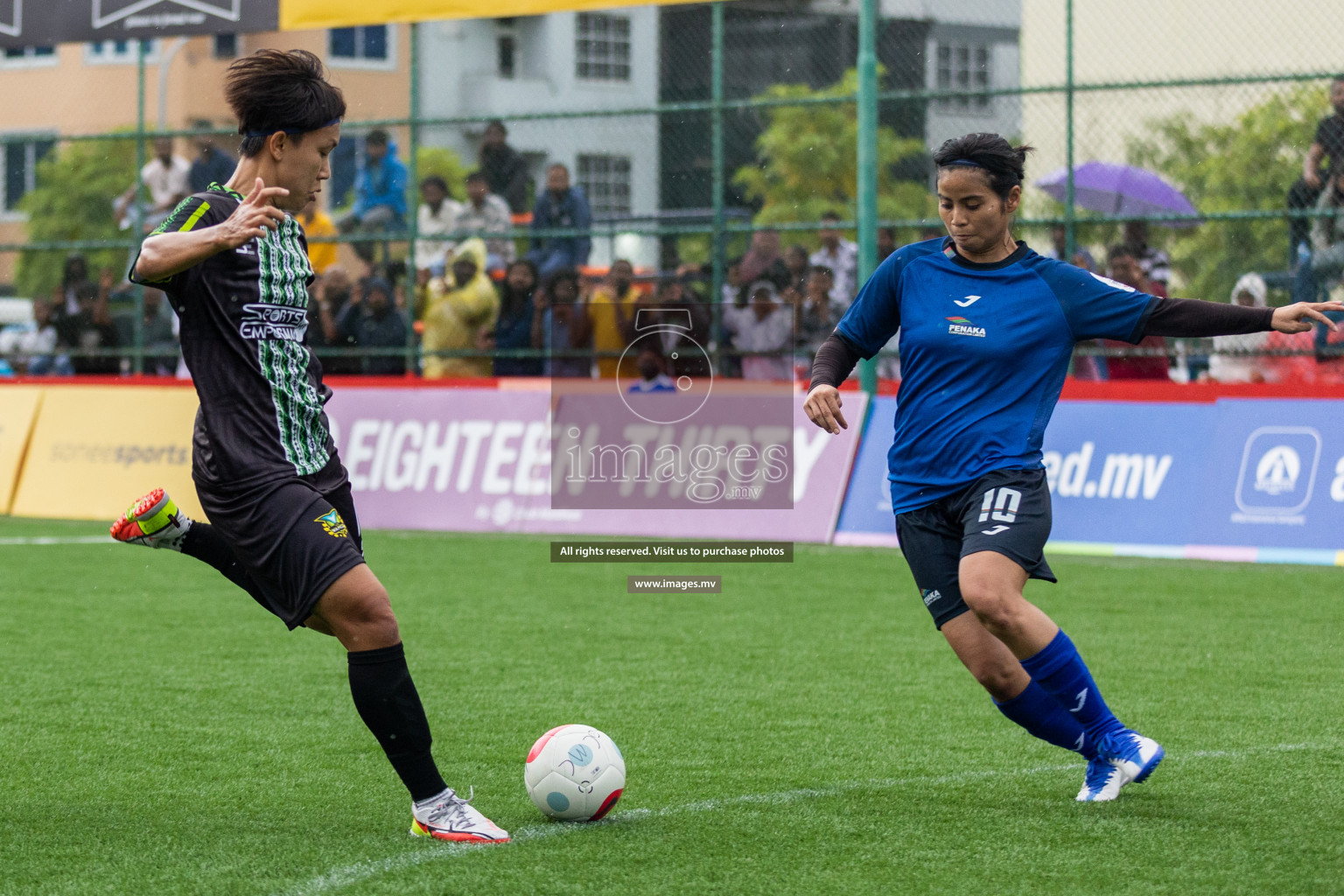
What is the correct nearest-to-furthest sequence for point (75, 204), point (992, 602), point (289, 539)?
point (289, 539)
point (992, 602)
point (75, 204)

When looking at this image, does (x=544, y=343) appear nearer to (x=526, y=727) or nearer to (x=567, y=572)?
(x=567, y=572)

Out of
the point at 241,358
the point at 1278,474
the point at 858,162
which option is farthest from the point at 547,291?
the point at 241,358

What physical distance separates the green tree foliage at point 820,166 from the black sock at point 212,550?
28.6 feet

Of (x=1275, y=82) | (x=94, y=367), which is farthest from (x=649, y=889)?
(x=94, y=367)

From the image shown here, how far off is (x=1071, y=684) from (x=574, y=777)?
1.43 meters

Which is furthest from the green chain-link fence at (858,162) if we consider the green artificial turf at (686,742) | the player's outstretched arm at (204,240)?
the player's outstretched arm at (204,240)

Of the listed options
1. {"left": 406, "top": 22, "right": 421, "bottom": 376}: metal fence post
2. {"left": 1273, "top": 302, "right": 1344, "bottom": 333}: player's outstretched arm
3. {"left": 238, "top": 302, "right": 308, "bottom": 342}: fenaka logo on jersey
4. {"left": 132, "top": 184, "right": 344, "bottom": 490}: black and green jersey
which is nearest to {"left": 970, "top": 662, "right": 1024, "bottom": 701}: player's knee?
{"left": 1273, "top": 302, "right": 1344, "bottom": 333}: player's outstretched arm

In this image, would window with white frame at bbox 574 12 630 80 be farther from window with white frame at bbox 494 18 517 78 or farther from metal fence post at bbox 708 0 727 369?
metal fence post at bbox 708 0 727 369

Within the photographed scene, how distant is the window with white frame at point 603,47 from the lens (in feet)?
84.3

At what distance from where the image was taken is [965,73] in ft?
47.9

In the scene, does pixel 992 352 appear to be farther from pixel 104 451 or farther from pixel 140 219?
pixel 140 219

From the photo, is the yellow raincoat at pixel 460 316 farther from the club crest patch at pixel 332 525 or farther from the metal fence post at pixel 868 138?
the club crest patch at pixel 332 525

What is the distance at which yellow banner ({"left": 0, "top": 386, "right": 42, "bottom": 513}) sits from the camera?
46.3ft

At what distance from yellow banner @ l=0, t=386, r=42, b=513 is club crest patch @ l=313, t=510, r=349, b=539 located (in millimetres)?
10850
